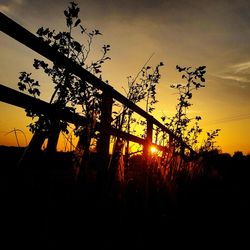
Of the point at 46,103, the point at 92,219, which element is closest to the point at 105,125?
the point at 46,103

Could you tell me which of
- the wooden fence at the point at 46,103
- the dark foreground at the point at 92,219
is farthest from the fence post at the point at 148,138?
the wooden fence at the point at 46,103

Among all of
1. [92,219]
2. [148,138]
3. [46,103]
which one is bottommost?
[92,219]

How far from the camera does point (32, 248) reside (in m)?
1.29

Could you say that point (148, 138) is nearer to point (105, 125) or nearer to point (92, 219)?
point (105, 125)

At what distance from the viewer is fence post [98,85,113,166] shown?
2.41m

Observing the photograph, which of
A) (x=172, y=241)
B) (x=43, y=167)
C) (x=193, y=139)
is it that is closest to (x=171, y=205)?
(x=172, y=241)

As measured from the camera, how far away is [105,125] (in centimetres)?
242

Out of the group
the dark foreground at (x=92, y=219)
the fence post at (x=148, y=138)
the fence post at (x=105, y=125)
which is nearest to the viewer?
the dark foreground at (x=92, y=219)

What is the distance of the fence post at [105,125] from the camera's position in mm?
2406

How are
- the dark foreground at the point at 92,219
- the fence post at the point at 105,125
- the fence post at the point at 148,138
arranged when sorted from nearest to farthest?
the dark foreground at the point at 92,219 < the fence post at the point at 105,125 < the fence post at the point at 148,138

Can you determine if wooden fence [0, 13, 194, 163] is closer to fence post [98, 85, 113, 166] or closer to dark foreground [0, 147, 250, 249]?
fence post [98, 85, 113, 166]

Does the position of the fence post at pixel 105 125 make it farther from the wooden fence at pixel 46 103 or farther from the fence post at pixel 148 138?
the fence post at pixel 148 138

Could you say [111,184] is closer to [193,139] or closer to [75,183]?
[75,183]

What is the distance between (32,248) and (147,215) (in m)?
1.19
